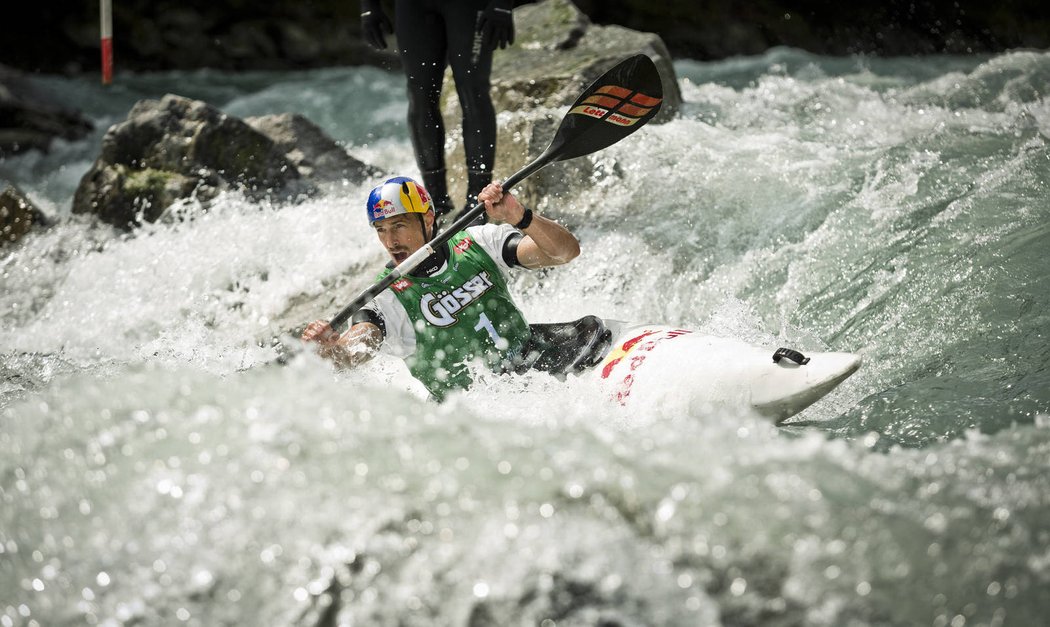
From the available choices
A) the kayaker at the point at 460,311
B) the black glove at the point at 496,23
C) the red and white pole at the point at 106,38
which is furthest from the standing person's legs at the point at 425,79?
the red and white pole at the point at 106,38

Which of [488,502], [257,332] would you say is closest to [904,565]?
[488,502]

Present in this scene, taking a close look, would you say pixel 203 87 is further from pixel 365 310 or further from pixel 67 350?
pixel 365 310

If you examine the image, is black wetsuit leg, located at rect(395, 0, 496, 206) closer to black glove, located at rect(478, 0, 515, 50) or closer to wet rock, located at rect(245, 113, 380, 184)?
black glove, located at rect(478, 0, 515, 50)

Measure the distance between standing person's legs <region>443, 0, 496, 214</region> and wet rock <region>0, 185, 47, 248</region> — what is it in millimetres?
3261

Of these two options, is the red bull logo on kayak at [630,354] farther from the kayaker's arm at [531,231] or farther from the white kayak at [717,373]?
the kayaker's arm at [531,231]

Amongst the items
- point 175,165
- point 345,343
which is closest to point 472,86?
point 345,343

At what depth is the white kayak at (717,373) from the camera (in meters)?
2.67

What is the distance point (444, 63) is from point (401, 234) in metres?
1.59

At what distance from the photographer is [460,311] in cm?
321

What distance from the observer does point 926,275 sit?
382cm

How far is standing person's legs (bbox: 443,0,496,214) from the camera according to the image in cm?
432

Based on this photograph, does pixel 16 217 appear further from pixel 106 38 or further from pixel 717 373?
pixel 717 373

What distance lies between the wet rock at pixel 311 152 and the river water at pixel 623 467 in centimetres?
176

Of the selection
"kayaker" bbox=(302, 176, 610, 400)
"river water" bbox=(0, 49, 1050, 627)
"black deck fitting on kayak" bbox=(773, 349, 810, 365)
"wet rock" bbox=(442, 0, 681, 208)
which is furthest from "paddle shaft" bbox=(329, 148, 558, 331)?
"wet rock" bbox=(442, 0, 681, 208)
